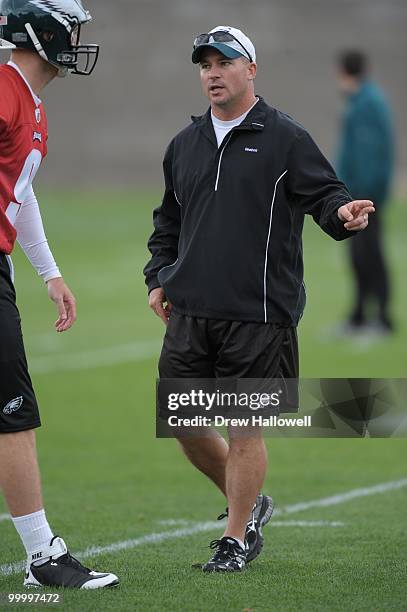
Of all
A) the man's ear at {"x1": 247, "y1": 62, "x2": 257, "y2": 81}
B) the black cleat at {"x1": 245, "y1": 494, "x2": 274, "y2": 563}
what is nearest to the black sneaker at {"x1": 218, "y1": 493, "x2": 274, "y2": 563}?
the black cleat at {"x1": 245, "y1": 494, "x2": 274, "y2": 563}

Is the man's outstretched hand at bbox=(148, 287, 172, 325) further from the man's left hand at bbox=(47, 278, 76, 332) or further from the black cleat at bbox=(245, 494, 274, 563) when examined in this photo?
the black cleat at bbox=(245, 494, 274, 563)

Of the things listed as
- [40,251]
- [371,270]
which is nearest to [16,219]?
[40,251]

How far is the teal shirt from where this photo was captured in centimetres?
1378

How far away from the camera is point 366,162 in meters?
13.8

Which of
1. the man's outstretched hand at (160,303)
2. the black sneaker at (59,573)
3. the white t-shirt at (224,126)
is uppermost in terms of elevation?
the white t-shirt at (224,126)

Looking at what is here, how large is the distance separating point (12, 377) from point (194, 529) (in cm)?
202

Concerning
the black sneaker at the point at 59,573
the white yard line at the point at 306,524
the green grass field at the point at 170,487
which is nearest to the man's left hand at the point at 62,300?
the black sneaker at the point at 59,573

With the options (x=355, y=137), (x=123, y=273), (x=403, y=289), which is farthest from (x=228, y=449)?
(x=123, y=273)

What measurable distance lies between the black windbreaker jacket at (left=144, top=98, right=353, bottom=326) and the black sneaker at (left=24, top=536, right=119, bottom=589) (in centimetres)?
116

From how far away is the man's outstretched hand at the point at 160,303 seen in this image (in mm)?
5719

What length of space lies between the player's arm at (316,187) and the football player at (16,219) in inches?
39.2

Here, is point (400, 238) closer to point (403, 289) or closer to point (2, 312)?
point (403, 289)

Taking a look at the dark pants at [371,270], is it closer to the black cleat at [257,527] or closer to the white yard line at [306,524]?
the white yard line at [306,524]

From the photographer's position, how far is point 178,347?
5.49 meters
